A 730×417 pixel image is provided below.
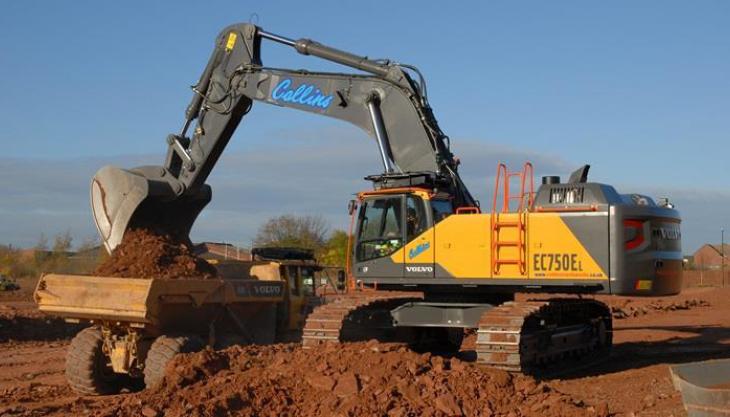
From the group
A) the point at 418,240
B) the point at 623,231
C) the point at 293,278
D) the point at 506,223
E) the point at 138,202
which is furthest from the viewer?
the point at 293,278

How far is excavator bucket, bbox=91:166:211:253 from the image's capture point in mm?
15719

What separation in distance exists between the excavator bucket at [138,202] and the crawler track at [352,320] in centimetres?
375

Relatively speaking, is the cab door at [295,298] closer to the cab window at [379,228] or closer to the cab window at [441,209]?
the cab window at [379,228]

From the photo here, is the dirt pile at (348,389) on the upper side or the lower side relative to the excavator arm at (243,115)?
lower

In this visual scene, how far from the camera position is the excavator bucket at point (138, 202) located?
15719 mm

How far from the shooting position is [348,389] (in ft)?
33.8

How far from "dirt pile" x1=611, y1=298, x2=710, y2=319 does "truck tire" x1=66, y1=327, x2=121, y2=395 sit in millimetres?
19608

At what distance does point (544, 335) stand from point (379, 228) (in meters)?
2.95

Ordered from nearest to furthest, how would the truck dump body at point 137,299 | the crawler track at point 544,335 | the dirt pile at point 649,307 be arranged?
the crawler track at point 544,335 → the truck dump body at point 137,299 → the dirt pile at point 649,307

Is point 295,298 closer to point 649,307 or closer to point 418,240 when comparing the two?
point 418,240

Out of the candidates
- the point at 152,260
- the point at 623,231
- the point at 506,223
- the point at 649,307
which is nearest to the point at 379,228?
the point at 506,223

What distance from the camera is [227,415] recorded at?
963 centimetres

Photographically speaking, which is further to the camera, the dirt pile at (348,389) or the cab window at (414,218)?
the cab window at (414,218)

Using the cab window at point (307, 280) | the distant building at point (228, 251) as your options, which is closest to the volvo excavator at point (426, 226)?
the cab window at point (307, 280)
